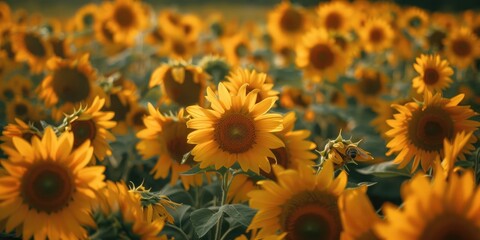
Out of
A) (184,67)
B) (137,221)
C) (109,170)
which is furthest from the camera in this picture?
(109,170)

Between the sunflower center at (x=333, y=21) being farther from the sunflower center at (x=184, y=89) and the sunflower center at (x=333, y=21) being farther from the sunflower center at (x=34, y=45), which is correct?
the sunflower center at (x=34, y=45)

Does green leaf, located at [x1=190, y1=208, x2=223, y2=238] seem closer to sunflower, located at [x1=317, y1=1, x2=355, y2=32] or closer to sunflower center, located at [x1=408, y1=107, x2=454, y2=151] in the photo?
sunflower center, located at [x1=408, y1=107, x2=454, y2=151]

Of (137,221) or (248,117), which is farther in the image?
(248,117)

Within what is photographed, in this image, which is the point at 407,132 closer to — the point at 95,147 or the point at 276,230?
the point at 276,230

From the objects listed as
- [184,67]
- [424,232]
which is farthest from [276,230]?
[184,67]

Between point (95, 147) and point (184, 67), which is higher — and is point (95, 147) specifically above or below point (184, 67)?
below

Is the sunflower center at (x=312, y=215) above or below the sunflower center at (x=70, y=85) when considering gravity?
below

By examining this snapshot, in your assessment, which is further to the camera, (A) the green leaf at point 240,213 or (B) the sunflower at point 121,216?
(A) the green leaf at point 240,213

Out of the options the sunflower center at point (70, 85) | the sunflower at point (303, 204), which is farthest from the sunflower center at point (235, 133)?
the sunflower center at point (70, 85)
